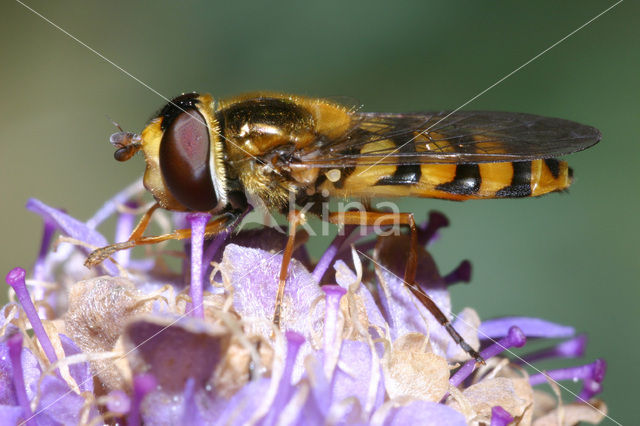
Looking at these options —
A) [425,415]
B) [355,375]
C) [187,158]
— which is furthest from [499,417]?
[187,158]

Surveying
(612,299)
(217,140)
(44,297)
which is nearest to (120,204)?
(44,297)

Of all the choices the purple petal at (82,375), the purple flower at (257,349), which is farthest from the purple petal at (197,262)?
the purple petal at (82,375)

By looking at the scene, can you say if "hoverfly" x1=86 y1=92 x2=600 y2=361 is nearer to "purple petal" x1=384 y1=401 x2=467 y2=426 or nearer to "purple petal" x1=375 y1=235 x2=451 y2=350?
"purple petal" x1=375 y1=235 x2=451 y2=350

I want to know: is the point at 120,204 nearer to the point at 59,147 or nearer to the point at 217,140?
the point at 217,140

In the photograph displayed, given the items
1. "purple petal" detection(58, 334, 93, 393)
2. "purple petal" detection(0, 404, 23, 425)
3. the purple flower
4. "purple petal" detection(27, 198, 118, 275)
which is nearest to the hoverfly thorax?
the purple flower

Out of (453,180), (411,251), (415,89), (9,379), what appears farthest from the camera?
(415,89)

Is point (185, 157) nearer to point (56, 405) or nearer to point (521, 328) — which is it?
point (56, 405)

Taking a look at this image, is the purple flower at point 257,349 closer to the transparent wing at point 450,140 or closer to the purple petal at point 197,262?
the purple petal at point 197,262
